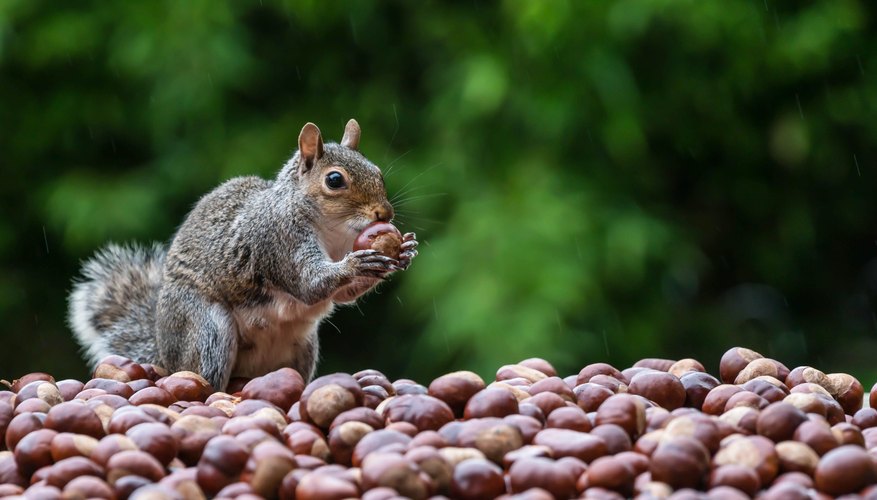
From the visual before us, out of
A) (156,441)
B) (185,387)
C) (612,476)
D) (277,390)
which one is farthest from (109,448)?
(612,476)

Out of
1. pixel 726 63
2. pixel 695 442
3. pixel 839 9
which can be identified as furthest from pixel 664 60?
pixel 695 442

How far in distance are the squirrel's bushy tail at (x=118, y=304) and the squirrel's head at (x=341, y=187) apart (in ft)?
1.46

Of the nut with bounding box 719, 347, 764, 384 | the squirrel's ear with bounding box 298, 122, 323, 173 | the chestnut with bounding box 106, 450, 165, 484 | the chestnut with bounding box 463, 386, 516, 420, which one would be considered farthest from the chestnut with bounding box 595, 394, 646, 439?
the squirrel's ear with bounding box 298, 122, 323, 173

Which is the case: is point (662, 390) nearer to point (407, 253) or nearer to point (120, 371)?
point (407, 253)

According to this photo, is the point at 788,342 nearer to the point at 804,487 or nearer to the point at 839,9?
the point at 839,9

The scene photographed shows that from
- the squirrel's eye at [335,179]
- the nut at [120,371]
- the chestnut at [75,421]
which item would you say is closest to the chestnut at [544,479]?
the chestnut at [75,421]

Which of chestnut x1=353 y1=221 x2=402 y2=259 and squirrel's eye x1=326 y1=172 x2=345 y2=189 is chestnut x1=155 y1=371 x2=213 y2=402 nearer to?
chestnut x1=353 y1=221 x2=402 y2=259

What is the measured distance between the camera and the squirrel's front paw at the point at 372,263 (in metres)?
1.81

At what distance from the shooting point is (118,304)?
2.31m

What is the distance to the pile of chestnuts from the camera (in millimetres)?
1117

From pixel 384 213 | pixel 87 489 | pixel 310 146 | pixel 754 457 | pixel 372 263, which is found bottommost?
pixel 87 489

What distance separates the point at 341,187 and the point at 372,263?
0.80 feet

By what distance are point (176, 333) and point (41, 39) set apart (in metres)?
2.09

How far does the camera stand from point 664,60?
140 inches
